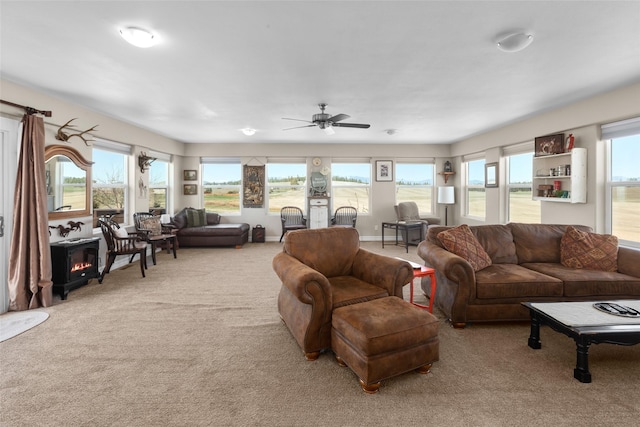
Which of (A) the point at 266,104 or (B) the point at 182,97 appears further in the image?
(A) the point at 266,104

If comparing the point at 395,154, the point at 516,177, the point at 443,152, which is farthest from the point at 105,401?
the point at 443,152

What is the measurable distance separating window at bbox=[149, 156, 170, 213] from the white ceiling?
2.17 m

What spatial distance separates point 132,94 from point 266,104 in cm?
168

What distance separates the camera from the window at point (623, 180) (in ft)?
12.4

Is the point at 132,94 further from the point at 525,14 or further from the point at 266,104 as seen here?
the point at 525,14

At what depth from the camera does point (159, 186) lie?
7082mm

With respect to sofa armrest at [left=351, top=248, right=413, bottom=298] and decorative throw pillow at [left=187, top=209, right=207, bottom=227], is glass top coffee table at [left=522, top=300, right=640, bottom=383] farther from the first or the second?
decorative throw pillow at [left=187, top=209, right=207, bottom=227]

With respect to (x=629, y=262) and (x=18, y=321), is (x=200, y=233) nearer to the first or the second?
(x=18, y=321)

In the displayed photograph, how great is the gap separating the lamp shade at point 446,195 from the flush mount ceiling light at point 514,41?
204 inches

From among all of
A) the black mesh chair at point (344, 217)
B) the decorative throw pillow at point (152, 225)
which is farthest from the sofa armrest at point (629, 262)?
the decorative throw pillow at point (152, 225)

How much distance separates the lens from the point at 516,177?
19.2 ft

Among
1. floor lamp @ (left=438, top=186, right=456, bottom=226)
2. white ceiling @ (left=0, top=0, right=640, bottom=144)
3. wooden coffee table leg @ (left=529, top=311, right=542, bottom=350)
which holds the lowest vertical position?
wooden coffee table leg @ (left=529, top=311, right=542, bottom=350)

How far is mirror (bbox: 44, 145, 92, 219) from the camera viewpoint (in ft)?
12.8

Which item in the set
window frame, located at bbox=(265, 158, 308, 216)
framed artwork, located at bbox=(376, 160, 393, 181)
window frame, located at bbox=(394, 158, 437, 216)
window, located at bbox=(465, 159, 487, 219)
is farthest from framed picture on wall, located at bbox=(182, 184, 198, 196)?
window, located at bbox=(465, 159, 487, 219)
